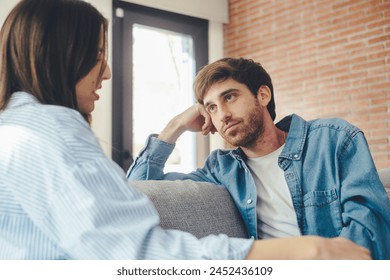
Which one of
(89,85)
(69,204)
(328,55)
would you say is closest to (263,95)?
(89,85)

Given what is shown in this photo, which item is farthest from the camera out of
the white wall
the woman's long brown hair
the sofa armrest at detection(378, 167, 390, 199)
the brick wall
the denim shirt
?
the white wall

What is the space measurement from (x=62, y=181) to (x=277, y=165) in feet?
3.27

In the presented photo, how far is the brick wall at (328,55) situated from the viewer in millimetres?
3979

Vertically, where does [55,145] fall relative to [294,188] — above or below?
above

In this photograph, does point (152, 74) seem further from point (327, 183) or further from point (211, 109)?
point (327, 183)

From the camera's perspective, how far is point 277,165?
1.56 m

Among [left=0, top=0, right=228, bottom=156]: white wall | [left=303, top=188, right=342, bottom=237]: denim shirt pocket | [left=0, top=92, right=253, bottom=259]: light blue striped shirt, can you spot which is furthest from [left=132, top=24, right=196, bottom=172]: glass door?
[left=0, top=92, right=253, bottom=259]: light blue striped shirt

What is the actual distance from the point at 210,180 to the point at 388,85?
2.77 meters

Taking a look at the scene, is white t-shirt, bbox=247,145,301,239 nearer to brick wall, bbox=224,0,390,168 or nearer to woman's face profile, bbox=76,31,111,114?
woman's face profile, bbox=76,31,111,114

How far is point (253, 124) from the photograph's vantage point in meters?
1.65

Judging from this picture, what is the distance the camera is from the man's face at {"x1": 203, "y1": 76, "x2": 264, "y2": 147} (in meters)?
1.62

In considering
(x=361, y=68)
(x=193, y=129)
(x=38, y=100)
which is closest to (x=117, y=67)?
(x=361, y=68)

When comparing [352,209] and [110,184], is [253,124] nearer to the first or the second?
[352,209]

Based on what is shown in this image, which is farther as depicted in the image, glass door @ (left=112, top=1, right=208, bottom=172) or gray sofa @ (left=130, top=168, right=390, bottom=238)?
glass door @ (left=112, top=1, right=208, bottom=172)
